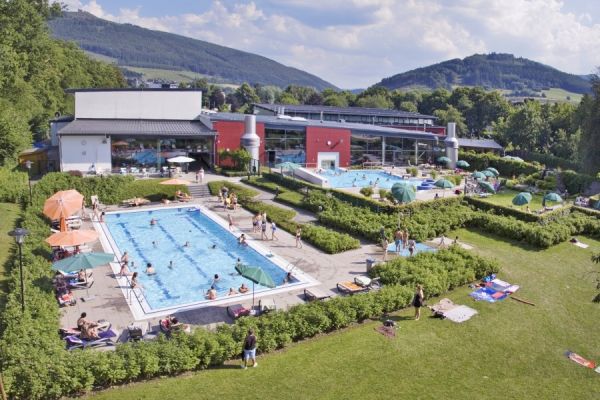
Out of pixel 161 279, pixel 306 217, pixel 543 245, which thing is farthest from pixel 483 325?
pixel 306 217

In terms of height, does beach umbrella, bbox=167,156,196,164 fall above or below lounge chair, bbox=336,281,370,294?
above

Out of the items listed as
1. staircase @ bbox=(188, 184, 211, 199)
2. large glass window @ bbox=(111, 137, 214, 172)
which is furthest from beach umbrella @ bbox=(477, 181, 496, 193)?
large glass window @ bbox=(111, 137, 214, 172)

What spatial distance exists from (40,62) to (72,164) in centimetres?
2044

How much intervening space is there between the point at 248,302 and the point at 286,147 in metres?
32.4

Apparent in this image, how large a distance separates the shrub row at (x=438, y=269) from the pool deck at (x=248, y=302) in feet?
5.59

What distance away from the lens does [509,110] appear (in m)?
92.1

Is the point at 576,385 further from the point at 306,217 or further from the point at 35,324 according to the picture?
the point at 306,217

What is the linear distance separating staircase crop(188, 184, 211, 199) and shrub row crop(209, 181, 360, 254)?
42cm

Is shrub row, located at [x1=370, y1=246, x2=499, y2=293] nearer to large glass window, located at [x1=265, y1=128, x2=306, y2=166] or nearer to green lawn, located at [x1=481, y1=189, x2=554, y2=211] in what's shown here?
green lawn, located at [x1=481, y1=189, x2=554, y2=211]

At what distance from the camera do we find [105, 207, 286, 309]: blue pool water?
20.4m

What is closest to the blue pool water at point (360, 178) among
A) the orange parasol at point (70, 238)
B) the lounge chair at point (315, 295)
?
the lounge chair at point (315, 295)

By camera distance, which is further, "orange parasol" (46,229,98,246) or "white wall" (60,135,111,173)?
"white wall" (60,135,111,173)

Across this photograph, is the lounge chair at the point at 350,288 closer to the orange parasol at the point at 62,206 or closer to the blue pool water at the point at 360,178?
the orange parasol at the point at 62,206

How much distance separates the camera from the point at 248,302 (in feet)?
60.3
